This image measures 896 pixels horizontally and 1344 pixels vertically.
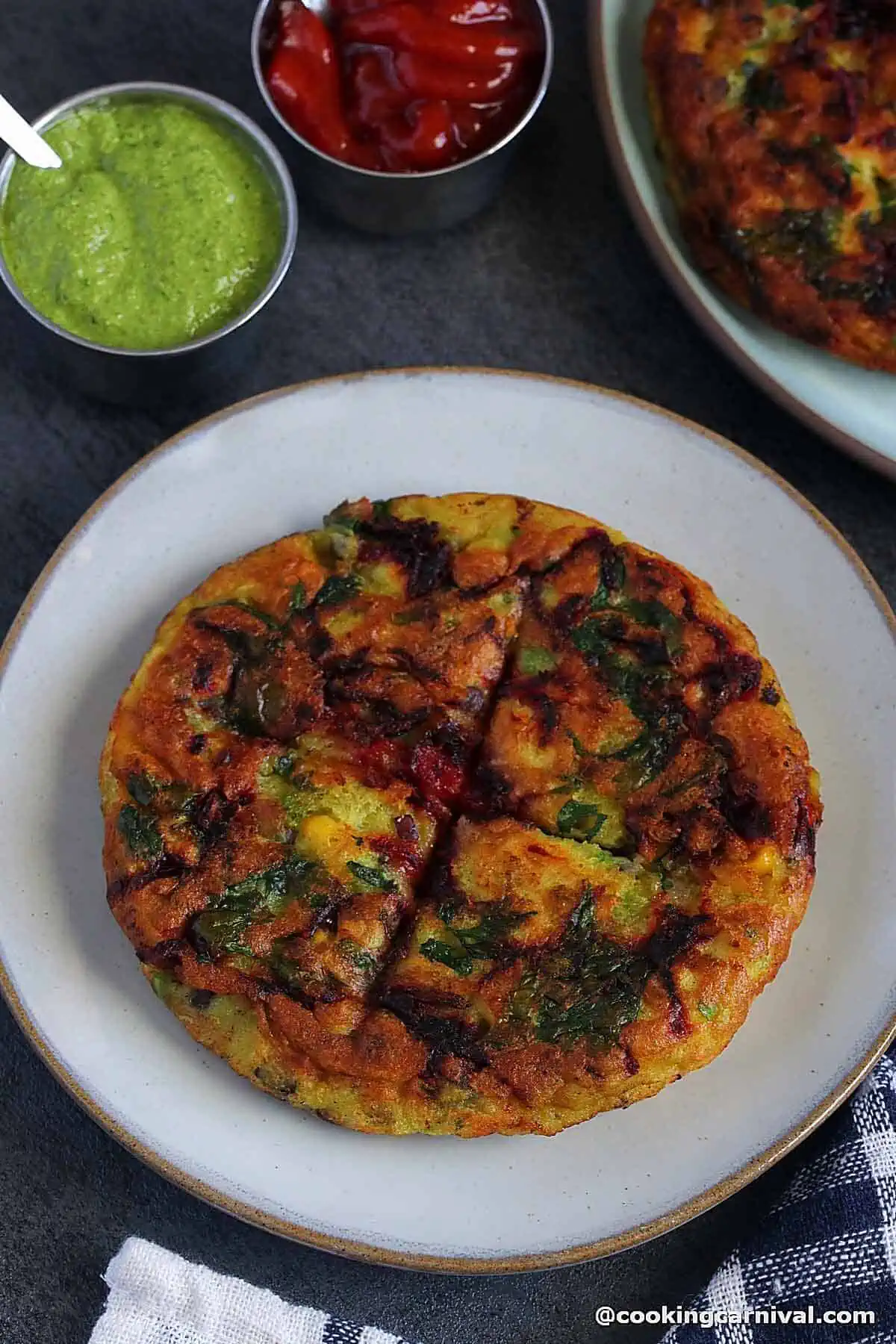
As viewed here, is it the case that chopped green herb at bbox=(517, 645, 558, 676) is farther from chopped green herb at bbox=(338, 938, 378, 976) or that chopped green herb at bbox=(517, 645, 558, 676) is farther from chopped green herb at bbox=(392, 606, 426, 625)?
chopped green herb at bbox=(338, 938, 378, 976)

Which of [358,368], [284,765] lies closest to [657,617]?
[284,765]

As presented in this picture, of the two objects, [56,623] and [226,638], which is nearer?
[226,638]

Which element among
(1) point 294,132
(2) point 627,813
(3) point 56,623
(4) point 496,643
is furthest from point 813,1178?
(1) point 294,132

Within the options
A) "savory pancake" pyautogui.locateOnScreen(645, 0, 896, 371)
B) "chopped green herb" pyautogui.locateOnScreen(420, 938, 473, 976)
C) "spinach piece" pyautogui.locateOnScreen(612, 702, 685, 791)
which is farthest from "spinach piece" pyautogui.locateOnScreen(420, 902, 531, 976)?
"savory pancake" pyautogui.locateOnScreen(645, 0, 896, 371)

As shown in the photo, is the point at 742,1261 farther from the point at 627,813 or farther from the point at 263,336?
the point at 263,336

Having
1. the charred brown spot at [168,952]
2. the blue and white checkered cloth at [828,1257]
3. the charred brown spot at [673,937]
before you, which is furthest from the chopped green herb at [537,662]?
the blue and white checkered cloth at [828,1257]

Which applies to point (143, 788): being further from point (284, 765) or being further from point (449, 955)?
point (449, 955)

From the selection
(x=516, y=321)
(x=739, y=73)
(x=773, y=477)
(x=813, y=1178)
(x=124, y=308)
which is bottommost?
(x=813, y=1178)
